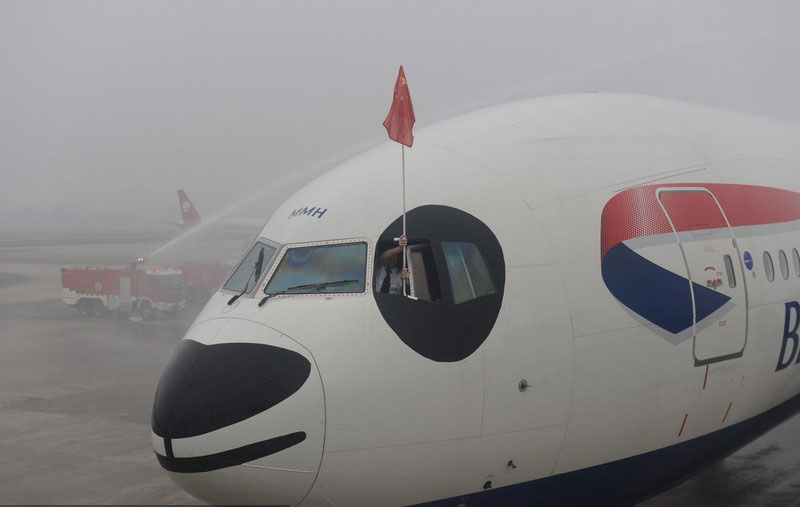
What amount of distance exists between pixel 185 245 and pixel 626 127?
43.5 m

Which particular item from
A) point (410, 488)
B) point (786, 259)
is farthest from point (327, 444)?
point (786, 259)

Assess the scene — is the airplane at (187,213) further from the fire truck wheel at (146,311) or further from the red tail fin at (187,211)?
the fire truck wheel at (146,311)

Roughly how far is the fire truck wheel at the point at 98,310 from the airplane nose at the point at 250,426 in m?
28.3

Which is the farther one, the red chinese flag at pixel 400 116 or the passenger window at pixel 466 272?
the red chinese flag at pixel 400 116

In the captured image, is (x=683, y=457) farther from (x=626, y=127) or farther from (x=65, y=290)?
(x=65, y=290)

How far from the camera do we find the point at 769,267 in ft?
29.1

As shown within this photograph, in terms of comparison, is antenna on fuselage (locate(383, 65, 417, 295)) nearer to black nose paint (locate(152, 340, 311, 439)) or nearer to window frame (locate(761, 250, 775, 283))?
black nose paint (locate(152, 340, 311, 439))

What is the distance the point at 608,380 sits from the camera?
24.1 feet

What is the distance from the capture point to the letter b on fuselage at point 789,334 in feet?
29.1

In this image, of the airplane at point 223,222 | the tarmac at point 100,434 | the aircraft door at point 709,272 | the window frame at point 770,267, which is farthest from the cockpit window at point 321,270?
the airplane at point 223,222

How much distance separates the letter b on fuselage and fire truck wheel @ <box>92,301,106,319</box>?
2895 cm

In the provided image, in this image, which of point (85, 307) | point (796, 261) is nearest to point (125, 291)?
point (85, 307)

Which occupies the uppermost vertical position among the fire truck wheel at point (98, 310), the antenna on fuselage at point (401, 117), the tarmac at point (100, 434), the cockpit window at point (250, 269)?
the antenna on fuselage at point (401, 117)

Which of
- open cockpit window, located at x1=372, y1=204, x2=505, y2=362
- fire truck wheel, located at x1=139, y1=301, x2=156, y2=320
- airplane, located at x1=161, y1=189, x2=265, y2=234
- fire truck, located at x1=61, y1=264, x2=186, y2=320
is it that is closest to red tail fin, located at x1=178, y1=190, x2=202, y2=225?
airplane, located at x1=161, y1=189, x2=265, y2=234
